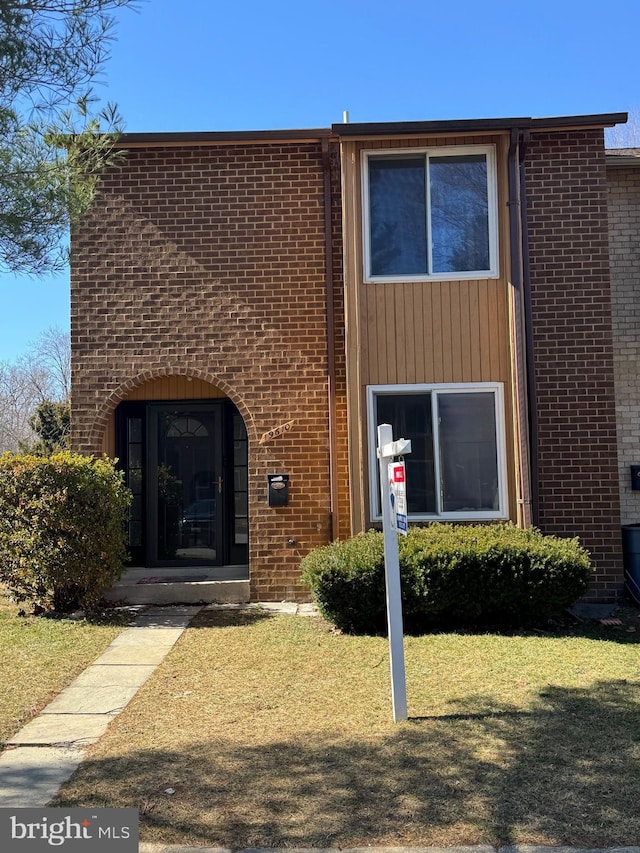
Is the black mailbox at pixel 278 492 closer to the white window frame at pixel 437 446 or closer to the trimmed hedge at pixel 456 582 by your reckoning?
the white window frame at pixel 437 446

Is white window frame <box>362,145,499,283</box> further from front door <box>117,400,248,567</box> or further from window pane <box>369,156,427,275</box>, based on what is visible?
front door <box>117,400,248,567</box>

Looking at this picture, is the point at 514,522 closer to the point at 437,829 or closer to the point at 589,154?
the point at 589,154

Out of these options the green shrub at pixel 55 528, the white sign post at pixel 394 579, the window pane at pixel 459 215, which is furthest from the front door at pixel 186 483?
the white sign post at pixel 394 579

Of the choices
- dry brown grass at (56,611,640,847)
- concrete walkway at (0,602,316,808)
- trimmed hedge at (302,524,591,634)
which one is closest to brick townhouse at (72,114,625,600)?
trimmed hedge at (302,524,591,634)

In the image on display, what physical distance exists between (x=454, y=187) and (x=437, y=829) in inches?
302

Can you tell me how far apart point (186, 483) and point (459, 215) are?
514 centimetres

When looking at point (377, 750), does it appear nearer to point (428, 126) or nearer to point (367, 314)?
point (367, 314)

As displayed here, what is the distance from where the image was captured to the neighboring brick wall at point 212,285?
31.9 ft

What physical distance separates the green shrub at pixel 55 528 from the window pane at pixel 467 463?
13.0 ft

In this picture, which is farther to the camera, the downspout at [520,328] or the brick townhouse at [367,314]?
the brick townhouse at [367,314]

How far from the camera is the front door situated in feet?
35.3

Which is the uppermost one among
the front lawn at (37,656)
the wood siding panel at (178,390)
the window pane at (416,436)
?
the wood siding panel at (178,390)

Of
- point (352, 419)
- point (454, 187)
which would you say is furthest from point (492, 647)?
point (454, 187)

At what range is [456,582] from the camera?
7.67 meters
